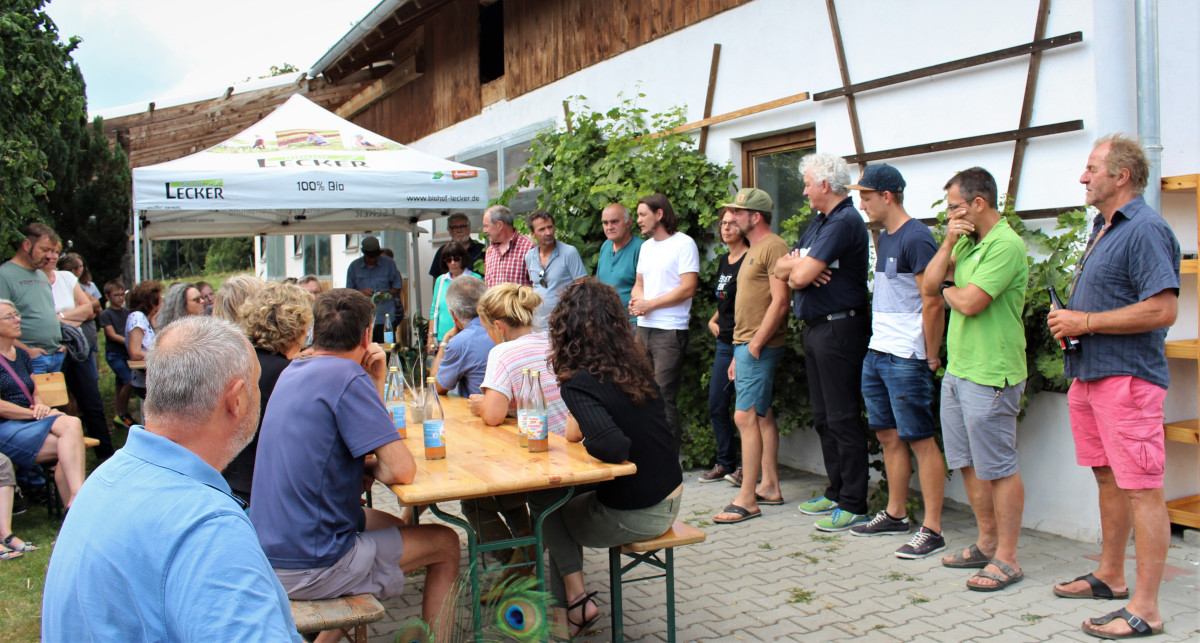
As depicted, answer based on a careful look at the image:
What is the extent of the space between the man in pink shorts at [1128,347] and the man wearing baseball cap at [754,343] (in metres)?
1.87

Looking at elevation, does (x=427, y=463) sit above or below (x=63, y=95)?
below

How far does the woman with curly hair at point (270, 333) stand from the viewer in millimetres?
3373

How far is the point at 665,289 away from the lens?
6152mm

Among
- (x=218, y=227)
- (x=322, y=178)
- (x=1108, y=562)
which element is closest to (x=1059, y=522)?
(x=1108, y=562)

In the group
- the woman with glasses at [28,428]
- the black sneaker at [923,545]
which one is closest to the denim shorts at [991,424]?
the black sneaker at [923,545]

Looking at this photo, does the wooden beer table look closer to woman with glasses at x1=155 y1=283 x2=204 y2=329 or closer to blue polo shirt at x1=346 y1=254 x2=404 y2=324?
woman with glasses at x1=155 y1=283 x2=204 y2=329

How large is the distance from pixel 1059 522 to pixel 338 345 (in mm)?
3764

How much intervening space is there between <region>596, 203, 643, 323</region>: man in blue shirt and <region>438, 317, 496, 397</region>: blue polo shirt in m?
2.06

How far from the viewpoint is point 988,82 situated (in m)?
4.86

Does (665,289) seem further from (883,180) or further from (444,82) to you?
(444,82)

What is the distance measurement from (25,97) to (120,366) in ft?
8.70

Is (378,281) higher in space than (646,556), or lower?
higher

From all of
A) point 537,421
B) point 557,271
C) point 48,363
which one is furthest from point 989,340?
point 48,363

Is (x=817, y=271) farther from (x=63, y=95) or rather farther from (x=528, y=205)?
(x=63, y=95)
